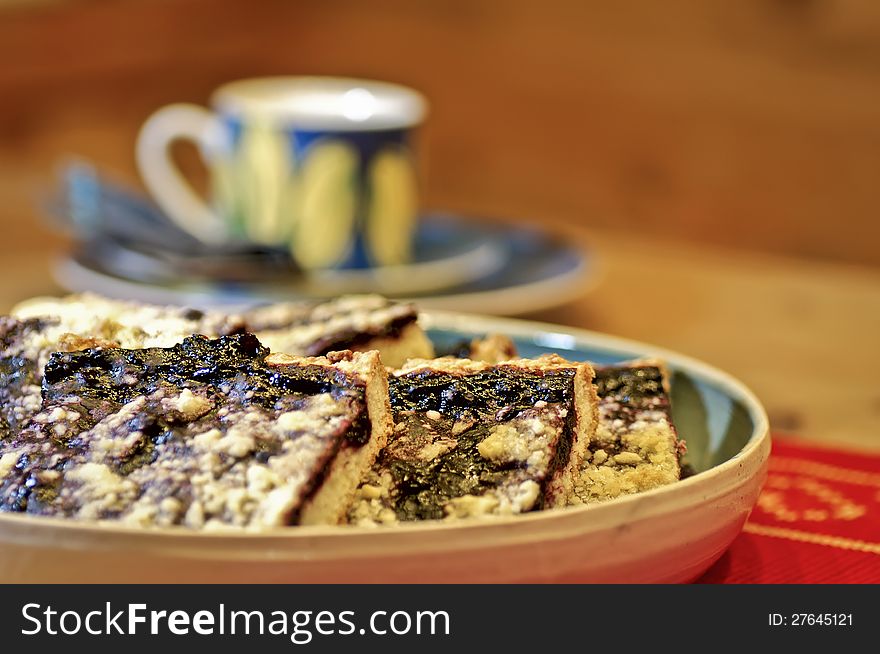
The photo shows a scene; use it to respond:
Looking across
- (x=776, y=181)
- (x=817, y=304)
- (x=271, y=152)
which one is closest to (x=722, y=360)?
(x=817, y=304)

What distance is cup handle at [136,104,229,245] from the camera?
7.01 ft

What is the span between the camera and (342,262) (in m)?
2.00

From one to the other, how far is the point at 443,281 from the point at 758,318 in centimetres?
58

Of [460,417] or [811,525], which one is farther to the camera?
[811,525]

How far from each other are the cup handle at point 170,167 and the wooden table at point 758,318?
0.88ft

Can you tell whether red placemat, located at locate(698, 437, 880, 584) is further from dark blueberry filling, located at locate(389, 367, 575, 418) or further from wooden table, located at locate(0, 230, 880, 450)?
dark blueberry filling, located at locate(389, 367, 575, 418)

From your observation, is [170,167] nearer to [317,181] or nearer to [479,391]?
[317,181]

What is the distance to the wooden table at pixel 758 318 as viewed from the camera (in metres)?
1.54

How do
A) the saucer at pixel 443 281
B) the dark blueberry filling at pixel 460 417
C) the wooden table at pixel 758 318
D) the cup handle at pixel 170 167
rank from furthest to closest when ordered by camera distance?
1. the cup handle at pixel 170 167
2. the saucer at pixel 443 281
3. the wooden table at pixel 758 318
4. the dark blueberry filling at pixel 460 417

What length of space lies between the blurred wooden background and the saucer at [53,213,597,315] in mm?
970

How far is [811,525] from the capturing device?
1082mm

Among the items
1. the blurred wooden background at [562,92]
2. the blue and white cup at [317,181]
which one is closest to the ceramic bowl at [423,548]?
the blue and white cup at [317,181]

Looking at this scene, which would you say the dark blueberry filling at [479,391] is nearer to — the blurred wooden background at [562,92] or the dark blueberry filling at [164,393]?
the dark blueberry filling at [164,393]

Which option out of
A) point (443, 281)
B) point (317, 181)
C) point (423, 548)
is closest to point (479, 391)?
point (423, 548)
